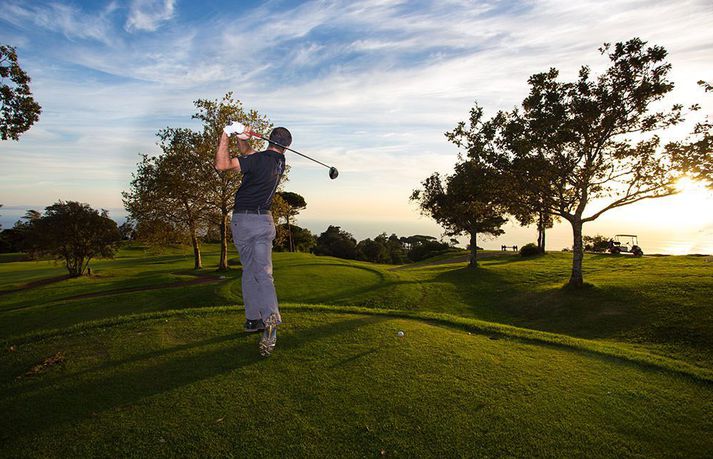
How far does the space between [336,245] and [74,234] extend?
46.5 m

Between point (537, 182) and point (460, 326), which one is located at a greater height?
point (537, 182)

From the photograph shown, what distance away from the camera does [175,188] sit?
1255 inches

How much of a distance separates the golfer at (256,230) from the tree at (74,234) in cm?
2832

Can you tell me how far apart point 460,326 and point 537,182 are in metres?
15.6

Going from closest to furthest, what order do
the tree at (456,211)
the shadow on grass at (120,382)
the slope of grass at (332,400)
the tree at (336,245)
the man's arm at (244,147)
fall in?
1. the slope of grass at (332,400)
2. the shadow on grass at (120,382)
3. the man's arm at (244,147)
4. the tree at (456,211)
5. the tree at (336,245)

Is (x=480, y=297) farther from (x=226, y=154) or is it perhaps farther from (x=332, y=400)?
(x=226, y=154)

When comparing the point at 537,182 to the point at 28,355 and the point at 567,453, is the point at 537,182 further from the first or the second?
the point at 28,355

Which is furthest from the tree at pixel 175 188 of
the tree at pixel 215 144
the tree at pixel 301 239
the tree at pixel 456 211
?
the tree at pixel 301 239

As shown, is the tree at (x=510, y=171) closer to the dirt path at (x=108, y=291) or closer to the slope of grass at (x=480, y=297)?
the slope of grass at (x=480, y=297)

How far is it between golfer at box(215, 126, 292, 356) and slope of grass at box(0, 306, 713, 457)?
71 centimetres

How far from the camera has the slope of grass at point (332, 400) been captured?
14.4 ft

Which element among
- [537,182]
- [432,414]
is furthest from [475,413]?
[537,182]

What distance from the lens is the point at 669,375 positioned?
713 cm

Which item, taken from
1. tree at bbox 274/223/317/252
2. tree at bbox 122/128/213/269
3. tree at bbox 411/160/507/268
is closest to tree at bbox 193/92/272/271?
tree at bbox 122/128/213/269
